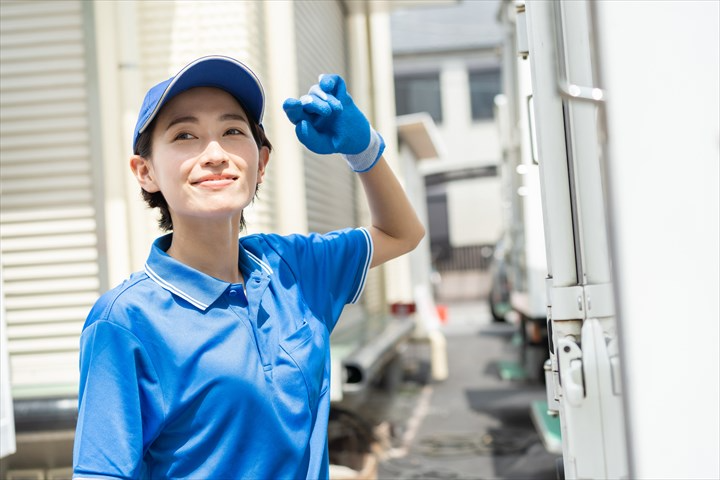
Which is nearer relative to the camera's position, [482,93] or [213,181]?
[213,181]

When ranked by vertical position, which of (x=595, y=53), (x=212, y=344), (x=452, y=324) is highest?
(x=595, y=53)

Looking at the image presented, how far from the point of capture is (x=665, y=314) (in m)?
1.16

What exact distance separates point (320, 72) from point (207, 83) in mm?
2714

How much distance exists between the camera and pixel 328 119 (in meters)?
1.63

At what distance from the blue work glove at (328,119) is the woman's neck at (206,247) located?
0.83 ft

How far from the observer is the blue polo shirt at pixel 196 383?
1.31 metres

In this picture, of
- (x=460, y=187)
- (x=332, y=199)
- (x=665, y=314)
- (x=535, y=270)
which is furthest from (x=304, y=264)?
(x=460, y=187)

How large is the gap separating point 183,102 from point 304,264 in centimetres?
46

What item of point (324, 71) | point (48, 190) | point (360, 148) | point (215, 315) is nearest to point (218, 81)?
point (360, 148)

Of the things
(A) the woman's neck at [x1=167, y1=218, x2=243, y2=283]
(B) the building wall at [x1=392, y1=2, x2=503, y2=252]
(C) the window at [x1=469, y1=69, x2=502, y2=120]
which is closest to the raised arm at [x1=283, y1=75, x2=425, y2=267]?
(A) the woman's neck at [x1=167, y1=218, x2=243, y2=283]

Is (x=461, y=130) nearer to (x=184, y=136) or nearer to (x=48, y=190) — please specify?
(x=48, y=190)

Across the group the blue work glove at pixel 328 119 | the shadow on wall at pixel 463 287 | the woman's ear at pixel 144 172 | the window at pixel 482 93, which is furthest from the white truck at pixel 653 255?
the window at pixel 482 93

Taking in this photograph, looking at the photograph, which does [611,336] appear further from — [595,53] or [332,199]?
[332,199]

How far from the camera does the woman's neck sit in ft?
5.21
